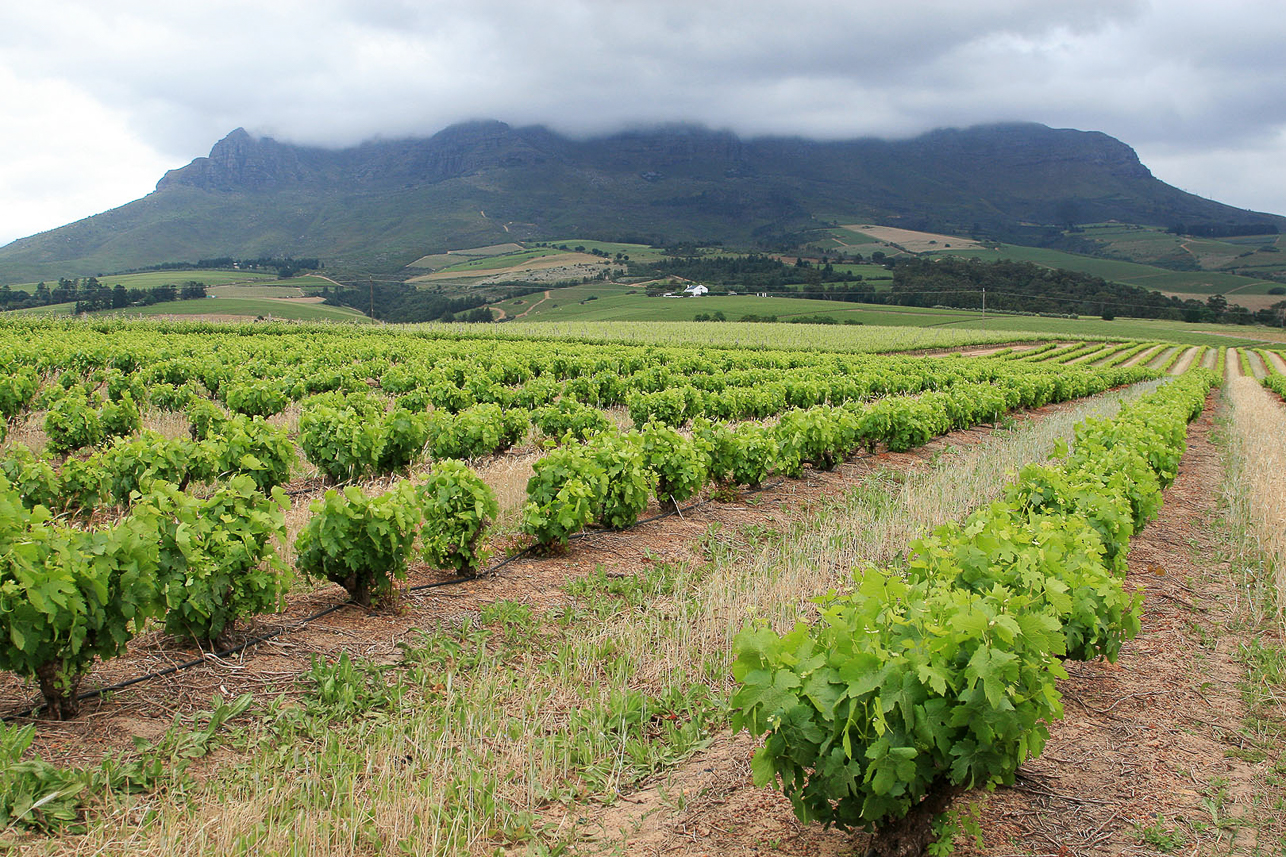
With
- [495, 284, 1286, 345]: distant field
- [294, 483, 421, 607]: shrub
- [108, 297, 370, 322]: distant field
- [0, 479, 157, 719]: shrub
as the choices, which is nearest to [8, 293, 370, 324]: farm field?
[108, 297, 370, 322]: distant field

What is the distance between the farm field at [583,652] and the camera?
12.1ft

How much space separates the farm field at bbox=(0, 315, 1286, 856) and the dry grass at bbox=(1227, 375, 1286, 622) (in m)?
0.14

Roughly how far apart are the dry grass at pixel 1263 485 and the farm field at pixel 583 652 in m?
0.14

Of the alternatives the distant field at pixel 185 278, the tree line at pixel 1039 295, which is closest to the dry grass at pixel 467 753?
the tree line at pixel 1039 295

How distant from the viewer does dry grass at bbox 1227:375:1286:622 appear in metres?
8.11

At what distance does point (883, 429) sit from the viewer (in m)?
14.1

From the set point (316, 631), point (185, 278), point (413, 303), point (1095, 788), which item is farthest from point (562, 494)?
point (185, 278)

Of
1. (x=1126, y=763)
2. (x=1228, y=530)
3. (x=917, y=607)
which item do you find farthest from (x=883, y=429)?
(x=917, y=607)

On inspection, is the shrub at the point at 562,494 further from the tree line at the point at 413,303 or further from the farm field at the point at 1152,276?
the farm field at the point at 1152,276

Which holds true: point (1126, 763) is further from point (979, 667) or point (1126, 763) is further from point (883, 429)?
point (883, 429)

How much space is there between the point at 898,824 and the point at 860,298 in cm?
11093

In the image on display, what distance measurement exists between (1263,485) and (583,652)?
11.7m

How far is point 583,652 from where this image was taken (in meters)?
5.70

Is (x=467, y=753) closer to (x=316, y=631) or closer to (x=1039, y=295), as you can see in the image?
(x=316, y=631)
